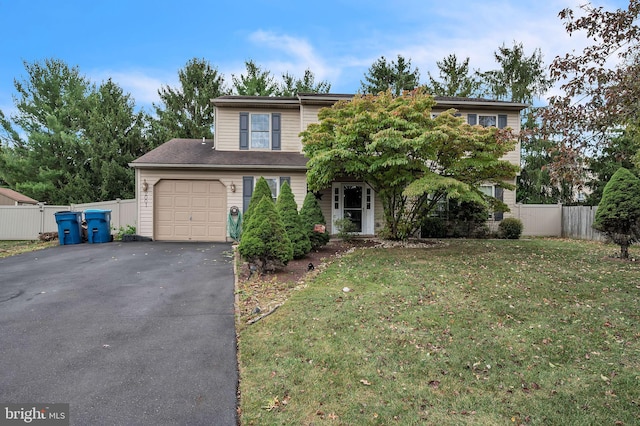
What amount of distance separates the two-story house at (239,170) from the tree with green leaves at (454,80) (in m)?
12.2

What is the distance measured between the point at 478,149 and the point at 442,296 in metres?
5.83

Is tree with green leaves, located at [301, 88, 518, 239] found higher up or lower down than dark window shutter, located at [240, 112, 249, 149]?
lower down

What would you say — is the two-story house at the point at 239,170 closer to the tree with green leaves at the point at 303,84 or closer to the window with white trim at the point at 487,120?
the window with white trim at the point at 487,120

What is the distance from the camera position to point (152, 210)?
12.5 metres

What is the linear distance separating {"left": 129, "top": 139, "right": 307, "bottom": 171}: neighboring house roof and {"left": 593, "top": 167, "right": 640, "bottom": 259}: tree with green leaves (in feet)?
28.2

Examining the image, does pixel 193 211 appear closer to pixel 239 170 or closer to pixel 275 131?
pixel 239 170

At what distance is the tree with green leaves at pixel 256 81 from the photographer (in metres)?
24.9

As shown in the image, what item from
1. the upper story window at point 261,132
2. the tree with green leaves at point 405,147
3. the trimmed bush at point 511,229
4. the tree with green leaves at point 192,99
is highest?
the tree with green leaves at point 192,99

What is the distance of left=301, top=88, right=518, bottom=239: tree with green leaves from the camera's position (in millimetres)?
8938

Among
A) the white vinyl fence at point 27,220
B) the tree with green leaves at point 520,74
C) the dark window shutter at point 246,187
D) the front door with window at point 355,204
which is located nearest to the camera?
the dark window shutter at point 246,187

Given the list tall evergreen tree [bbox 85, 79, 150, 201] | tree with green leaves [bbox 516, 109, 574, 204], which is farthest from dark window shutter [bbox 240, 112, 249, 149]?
tree with green leaves [bbox 516, 109, 574, 204]

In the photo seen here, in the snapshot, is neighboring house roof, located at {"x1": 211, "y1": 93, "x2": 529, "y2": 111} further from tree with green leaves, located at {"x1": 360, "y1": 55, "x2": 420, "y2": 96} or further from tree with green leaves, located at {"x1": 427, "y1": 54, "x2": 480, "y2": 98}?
tree with green leaves, located at {"x1": 360, "y1": 55, "x2": 420, "y2": 96}

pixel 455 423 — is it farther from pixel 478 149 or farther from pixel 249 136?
pixel 249 136

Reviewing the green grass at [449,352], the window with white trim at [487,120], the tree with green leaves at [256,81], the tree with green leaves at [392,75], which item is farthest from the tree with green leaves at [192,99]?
the green grass at [449,352]
